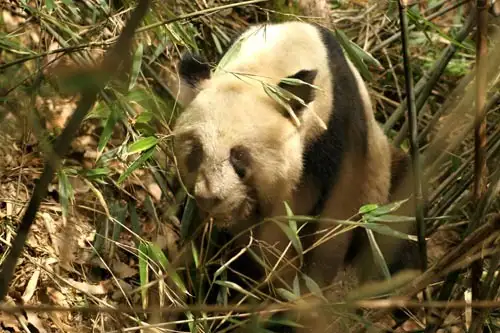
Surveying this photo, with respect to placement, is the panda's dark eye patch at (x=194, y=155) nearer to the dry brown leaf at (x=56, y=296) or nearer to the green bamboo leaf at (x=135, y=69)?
the green bamboo leaf at (x=135, y=69)

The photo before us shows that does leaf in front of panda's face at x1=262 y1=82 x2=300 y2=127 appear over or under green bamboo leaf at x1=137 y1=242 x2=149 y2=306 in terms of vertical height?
over

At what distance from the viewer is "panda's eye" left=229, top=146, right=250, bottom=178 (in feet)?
8.19

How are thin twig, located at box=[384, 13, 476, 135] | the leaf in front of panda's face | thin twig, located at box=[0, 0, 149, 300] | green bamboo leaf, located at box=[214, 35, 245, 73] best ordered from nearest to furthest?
thin twig, located at box=[0, 0, 149, 300], the leaf in front of panda's face, green bamboo leaf, located at box=[214, 35, 245, 73], thin twig, located at box=[384, 13, 476, 135]

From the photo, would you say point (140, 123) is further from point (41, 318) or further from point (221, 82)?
point (41, 318)

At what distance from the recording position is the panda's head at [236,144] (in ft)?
8.16

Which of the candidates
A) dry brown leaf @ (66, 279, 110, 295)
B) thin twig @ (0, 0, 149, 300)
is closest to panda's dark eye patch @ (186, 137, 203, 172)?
dry brown leaf @ (66, 279, 110, 295)

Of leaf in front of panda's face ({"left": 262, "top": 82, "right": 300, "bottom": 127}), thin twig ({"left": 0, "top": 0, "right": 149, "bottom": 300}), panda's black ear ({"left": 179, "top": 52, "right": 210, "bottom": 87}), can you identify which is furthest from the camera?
panda's black ear ({"left": 179, "top": 52, "right": 210, "bottom": 87})

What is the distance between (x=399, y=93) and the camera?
3.99 m

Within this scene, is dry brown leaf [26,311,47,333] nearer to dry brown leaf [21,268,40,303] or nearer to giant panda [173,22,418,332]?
dry brown leaf [21,268,40,303]

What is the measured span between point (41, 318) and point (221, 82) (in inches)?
41.1

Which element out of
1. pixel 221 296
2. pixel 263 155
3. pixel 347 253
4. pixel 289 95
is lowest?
pixel 347 253

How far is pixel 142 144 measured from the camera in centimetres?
236

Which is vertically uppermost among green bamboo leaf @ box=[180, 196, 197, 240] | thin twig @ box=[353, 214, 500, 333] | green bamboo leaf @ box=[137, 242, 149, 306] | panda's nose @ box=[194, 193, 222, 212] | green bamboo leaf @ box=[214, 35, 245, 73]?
green bamboo leaf @ box=[214, 35, 245, 73]

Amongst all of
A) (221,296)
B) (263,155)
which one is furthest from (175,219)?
(263,155)
